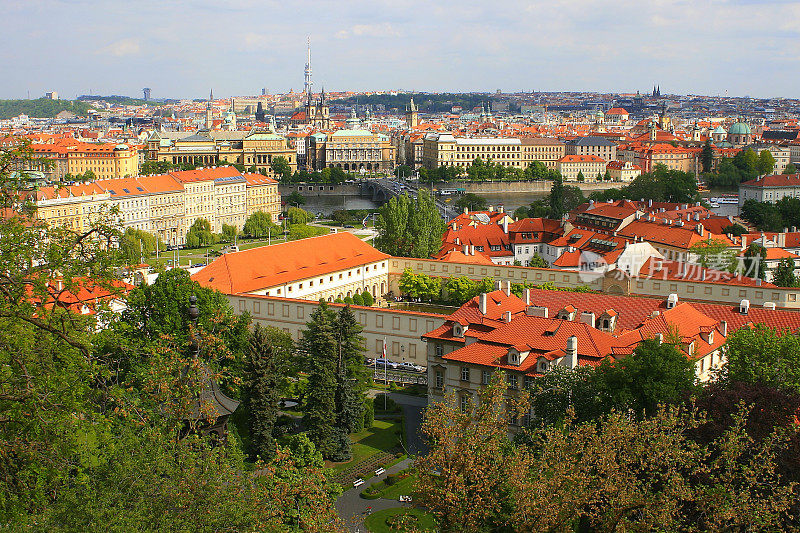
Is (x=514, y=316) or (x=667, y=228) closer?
(x=514, y=316)

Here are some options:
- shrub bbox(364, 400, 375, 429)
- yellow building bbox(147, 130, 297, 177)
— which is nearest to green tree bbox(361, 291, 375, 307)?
shrub bbox(364, 400, 375, 429)

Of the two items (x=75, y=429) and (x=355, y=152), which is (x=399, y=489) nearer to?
(x=75, y=429)

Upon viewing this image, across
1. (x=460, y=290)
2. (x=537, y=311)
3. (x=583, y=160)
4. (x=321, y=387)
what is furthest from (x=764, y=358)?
(x=583, y=160)

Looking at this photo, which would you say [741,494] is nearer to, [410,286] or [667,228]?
[410,286]

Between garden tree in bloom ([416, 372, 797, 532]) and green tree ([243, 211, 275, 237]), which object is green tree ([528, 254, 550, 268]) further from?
garden tree in bloom ([416, 372, 797, 532])

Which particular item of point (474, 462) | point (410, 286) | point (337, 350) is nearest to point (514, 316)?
point (337, 350)
